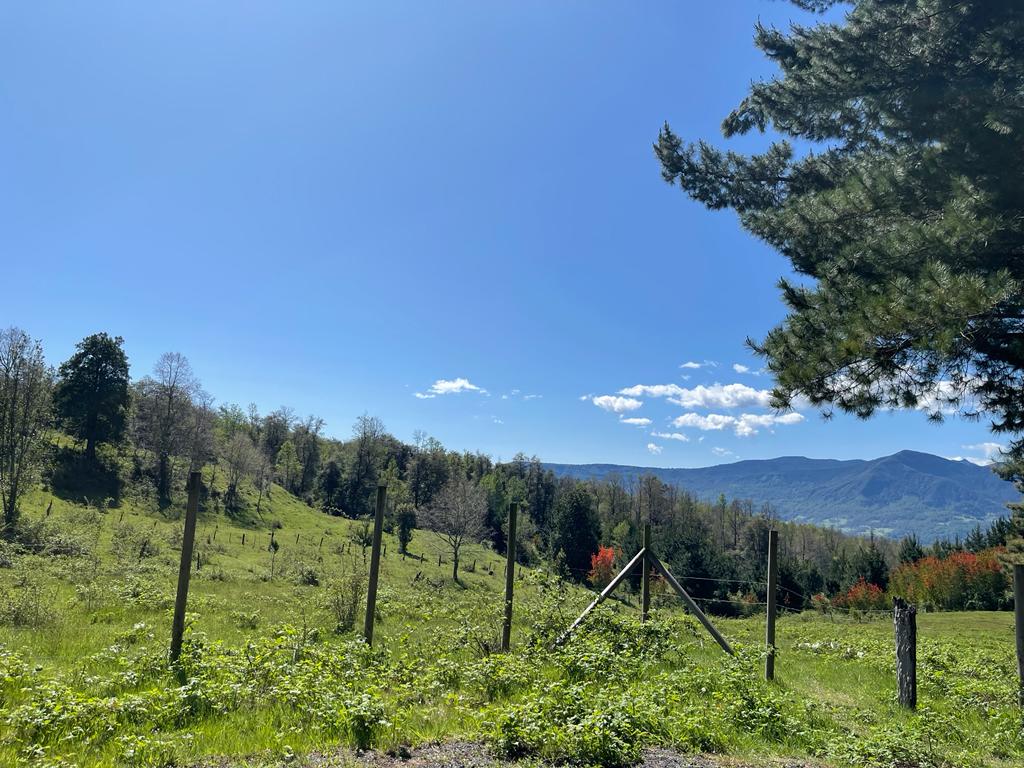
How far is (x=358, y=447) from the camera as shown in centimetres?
7419

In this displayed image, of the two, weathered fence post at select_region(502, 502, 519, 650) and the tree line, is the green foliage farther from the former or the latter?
the tree line

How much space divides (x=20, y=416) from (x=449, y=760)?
37.3m

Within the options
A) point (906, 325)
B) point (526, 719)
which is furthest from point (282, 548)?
point (906, 325)

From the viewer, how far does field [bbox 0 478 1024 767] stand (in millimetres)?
4598

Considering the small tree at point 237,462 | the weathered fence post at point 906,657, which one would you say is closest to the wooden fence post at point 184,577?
the weathered fence post at point 906,657

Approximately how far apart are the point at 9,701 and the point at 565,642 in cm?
641

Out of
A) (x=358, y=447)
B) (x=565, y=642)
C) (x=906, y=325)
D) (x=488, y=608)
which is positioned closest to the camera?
(x=906, y=325)

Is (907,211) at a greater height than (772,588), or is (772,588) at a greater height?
(907,211)

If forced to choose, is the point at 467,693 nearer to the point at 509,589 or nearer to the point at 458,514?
the point at 509,589

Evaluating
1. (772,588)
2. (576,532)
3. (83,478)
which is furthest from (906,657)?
(576,532)

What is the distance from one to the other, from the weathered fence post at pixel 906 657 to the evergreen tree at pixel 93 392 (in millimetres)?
54886

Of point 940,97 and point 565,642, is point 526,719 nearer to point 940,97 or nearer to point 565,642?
point 565,642

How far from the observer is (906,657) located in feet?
23.5

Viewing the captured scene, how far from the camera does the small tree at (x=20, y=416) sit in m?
27.7
